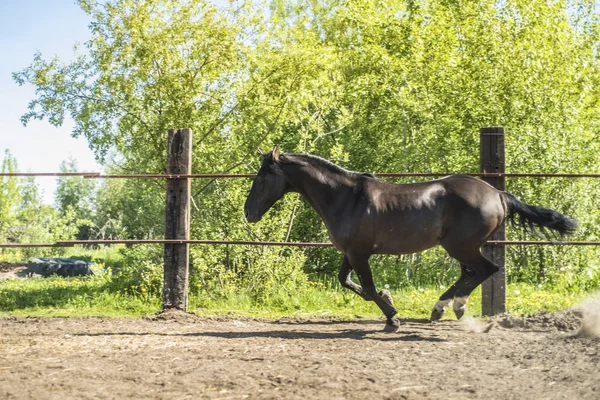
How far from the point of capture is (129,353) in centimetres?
550

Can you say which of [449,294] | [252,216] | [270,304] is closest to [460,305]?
[449,294]

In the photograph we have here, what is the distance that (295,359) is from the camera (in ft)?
16.8

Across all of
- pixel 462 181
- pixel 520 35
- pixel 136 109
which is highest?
pixel 520 35

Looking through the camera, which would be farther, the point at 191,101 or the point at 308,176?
the point at 191,101

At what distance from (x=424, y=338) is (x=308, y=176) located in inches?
76.7

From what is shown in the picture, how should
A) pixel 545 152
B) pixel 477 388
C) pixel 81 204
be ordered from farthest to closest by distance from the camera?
pixel 81 204 → pixel 545 152 → pixel 477 388

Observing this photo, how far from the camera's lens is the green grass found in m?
7.93

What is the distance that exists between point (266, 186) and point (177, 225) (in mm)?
1558

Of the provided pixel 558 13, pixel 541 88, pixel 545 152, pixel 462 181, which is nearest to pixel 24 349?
pixel 462 181

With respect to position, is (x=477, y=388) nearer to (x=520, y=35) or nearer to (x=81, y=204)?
(x=520, y=35)

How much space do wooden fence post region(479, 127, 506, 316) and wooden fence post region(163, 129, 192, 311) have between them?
11.2 feet

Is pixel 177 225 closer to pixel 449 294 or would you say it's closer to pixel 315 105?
pixel 449 294

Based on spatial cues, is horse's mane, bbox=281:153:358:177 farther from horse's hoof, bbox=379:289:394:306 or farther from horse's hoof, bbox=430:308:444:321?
horse's hoof, bbox=430:308:444:321

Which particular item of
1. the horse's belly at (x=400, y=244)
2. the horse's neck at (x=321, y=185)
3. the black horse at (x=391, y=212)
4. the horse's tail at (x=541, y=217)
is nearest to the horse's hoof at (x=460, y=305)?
the black horse at (x=391, y=212)
